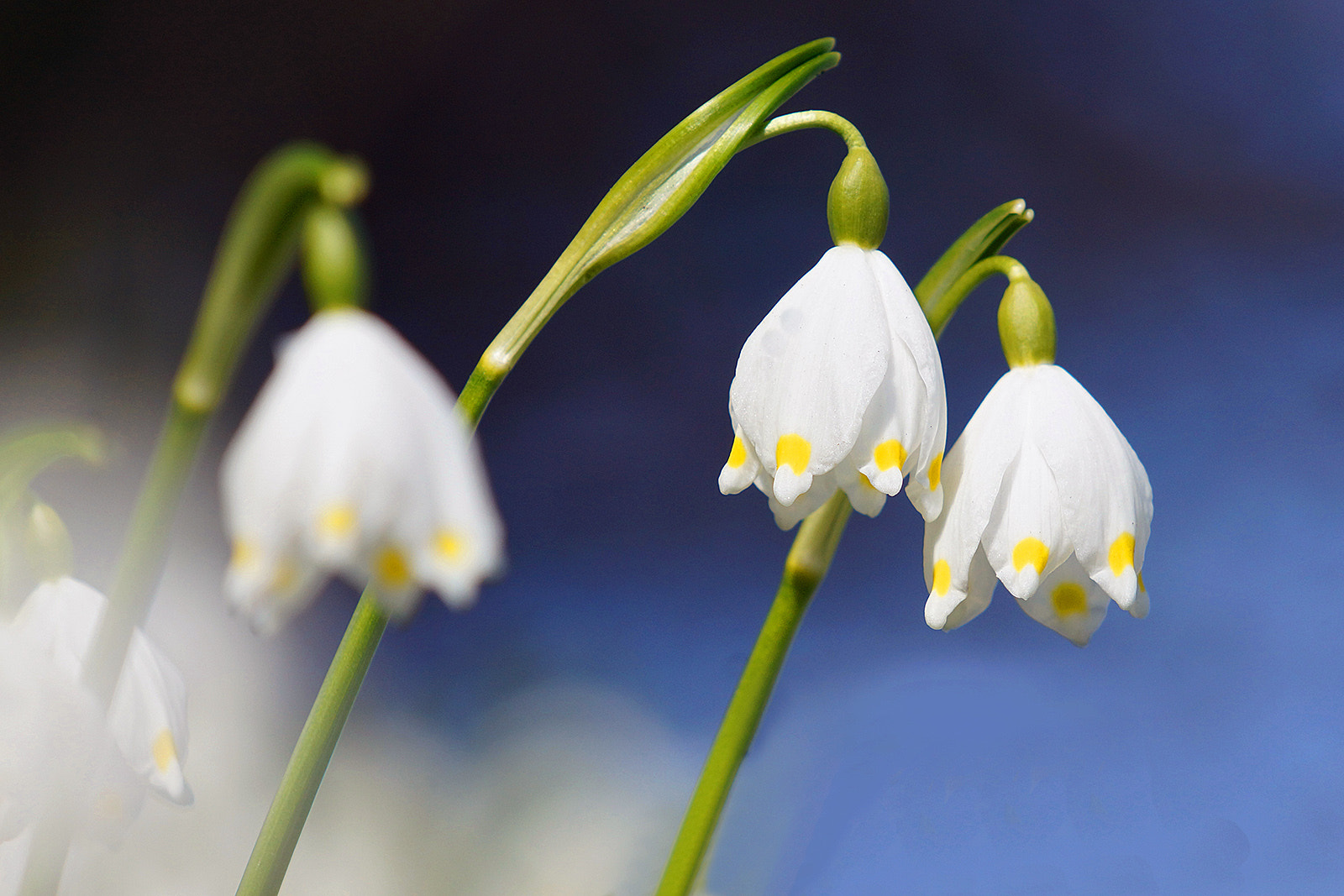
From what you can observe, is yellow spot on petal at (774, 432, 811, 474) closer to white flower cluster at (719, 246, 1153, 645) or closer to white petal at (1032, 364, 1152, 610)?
white flower cluster at (719, 246, 1153, 645)

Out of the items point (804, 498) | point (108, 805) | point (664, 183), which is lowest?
point (108, 805)

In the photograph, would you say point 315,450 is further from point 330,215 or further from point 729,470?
point 729,470

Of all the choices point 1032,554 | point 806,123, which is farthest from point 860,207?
point 1032,554

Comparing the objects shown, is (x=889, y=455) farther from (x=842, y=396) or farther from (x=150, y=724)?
(x=150, y=724)

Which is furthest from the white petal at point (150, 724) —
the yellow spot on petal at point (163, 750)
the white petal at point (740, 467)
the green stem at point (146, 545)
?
the white petal at point (740, 467)

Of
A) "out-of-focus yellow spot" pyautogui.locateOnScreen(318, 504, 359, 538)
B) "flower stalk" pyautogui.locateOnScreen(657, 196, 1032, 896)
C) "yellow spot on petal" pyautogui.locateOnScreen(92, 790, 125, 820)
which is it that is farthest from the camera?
"flower stalk" pyautogui.locateOnScreen(657, 196, 1032, 896)

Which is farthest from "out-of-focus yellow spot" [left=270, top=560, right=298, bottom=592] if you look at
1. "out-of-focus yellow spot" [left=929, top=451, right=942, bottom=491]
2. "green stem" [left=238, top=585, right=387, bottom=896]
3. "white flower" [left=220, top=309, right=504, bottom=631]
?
"out-of-focus yellow spot" [left=929, top=451, right=942, bottom=491]
